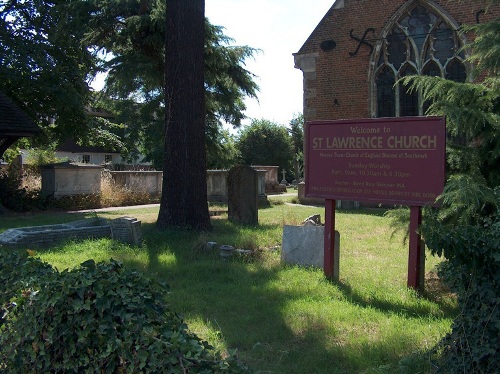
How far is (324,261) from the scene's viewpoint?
7.41m

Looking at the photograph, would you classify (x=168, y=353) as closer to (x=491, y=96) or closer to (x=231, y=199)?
(x=491, y=96)

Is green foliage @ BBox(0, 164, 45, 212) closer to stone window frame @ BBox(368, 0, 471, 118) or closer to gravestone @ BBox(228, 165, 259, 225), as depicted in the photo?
gravestone @ BBox(228, 165, 259, 225)

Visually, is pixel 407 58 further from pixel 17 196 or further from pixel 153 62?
pixel 17 196

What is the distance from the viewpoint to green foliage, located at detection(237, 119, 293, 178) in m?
43.1

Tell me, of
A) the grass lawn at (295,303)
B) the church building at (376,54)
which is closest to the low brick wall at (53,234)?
the grass lawn at (295,303)

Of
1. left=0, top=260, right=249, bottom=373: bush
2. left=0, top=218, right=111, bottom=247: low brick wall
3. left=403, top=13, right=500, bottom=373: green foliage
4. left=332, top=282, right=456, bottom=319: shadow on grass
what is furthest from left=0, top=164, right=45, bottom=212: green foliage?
left=0, top=260, right=249, bottom=373: bush

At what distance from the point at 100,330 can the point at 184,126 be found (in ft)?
28.6

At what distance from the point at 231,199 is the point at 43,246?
484cm

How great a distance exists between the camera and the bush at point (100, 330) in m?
2.46

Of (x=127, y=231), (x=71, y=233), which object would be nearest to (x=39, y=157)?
(x=71, y=233)

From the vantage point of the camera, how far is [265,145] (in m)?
43.2

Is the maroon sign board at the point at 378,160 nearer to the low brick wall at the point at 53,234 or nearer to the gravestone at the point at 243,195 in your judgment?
the low brick wall at the point at 53,234

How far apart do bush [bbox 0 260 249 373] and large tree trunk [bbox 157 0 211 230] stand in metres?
7.86

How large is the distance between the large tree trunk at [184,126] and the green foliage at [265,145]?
3127 cm
